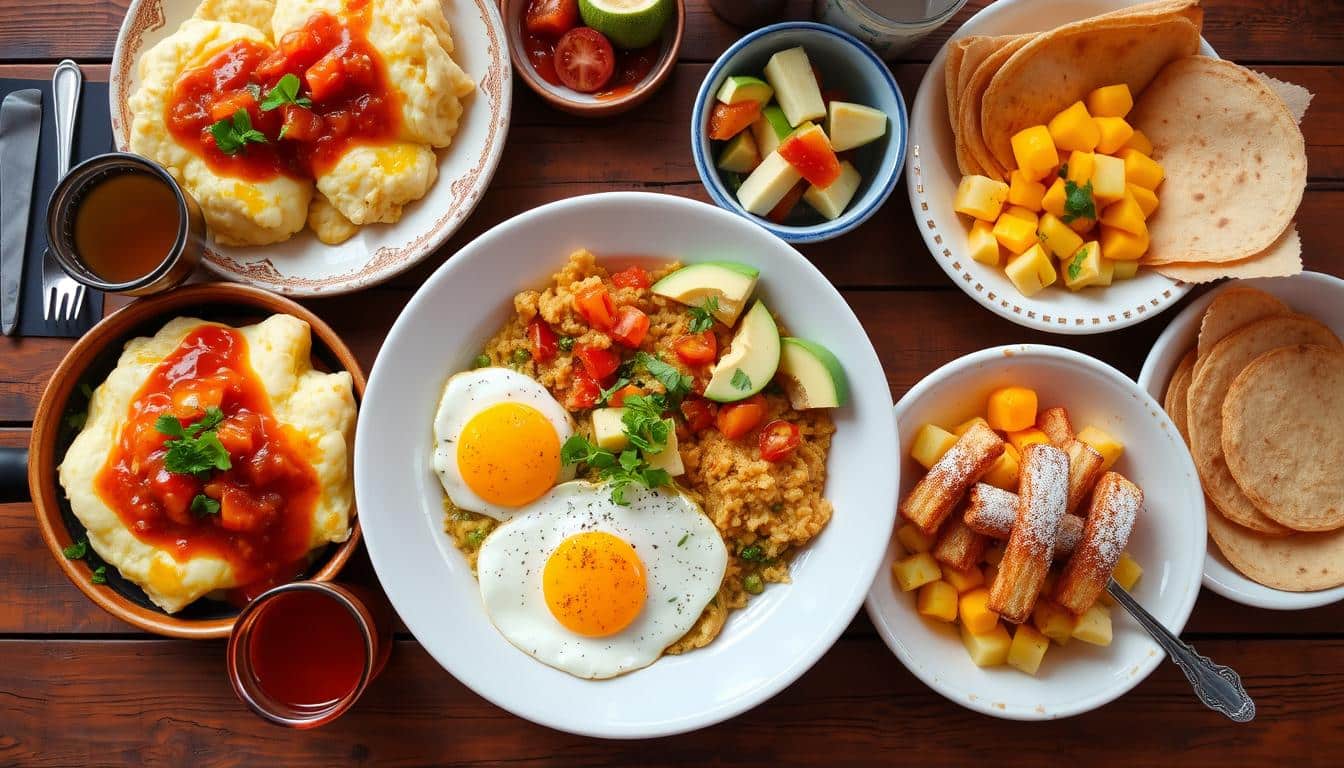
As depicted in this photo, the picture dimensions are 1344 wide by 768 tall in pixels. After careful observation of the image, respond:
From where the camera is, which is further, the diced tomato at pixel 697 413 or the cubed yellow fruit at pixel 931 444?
the cubed yellow fruit at pixel 931 444

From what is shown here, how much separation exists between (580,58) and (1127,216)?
2.11m

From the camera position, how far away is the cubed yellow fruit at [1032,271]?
9.78 feet

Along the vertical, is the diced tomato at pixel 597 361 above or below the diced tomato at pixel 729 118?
below

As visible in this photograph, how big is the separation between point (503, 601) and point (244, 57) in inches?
83.7

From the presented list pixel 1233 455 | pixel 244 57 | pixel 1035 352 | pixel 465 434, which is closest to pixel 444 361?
pixel 465 434

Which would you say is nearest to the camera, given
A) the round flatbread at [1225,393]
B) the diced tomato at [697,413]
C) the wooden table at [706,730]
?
the diced tomato at [697,413]

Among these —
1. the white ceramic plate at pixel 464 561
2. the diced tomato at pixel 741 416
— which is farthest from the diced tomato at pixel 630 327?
the diced tomato at pixel 741 416

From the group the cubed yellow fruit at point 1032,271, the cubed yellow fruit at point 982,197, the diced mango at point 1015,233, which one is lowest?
the cubed yellow fruit at point 1032,271

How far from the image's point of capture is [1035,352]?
2936 millimetres

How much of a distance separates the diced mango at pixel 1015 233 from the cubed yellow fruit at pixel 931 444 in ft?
2.42

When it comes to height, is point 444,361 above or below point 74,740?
above

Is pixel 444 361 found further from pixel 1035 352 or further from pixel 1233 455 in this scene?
pixel 1233 455

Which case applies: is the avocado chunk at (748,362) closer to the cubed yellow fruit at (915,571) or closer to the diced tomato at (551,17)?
the cubed yellow fruit at (915,571)

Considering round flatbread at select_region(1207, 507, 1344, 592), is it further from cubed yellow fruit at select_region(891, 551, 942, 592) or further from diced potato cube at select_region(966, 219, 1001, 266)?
diced potato cube at select_region(966, 219, 1001, 266)
